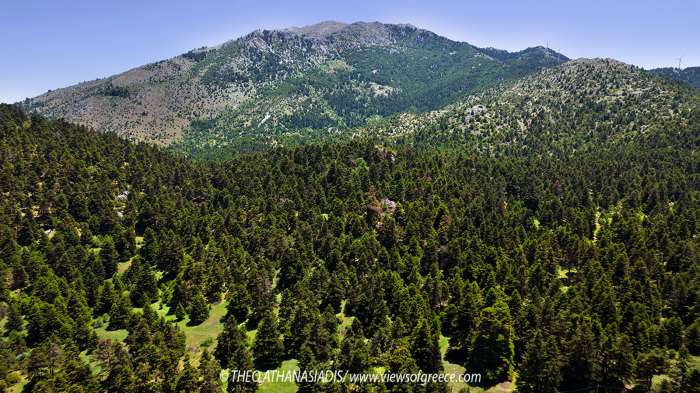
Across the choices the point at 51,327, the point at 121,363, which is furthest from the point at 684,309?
the point at 51,327

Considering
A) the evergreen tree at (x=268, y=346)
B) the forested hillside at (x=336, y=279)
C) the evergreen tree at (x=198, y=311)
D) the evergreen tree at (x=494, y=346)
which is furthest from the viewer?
the evergreen tree at (x=198, y=311)

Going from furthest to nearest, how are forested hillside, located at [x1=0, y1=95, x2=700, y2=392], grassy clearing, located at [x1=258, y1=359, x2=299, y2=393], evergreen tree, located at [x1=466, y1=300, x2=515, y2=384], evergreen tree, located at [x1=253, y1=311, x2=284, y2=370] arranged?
evergreen tree, located at [x1=253, y1=311, x2=284, y2=370] < grassy clearing, located at [x1=258, y1=359, x2=299, y2=393] < evergreen tree, located at [x1=466, y1=300, x2=515, y2=384] < forested hillside, located at [x1=0, y1=95, x2=700, y2=392]

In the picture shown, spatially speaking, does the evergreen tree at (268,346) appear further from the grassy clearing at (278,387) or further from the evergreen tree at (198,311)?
the evergreen tree at (198,311)

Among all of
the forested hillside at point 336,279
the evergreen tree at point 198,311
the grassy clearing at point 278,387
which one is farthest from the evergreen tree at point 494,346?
the evergreen tree at point 198,311

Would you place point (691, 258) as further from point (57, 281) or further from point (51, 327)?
point (57, 281)

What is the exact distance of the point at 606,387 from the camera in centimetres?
7738

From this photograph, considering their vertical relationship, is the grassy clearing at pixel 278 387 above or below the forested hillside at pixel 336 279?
below

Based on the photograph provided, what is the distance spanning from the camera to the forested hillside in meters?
82.1

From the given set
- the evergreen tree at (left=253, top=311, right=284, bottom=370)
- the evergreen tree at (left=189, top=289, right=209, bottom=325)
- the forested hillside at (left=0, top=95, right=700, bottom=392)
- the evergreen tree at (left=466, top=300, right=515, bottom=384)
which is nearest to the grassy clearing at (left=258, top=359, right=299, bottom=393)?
the forested hillside at (left=0, top=95, right=700, bottom=392)

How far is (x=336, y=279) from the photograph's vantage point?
4638 inches

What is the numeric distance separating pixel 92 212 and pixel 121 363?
4233 inches

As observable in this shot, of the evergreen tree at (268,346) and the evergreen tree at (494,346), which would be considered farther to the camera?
the evergreen tree at (268,346)

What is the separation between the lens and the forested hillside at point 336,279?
3231 inches

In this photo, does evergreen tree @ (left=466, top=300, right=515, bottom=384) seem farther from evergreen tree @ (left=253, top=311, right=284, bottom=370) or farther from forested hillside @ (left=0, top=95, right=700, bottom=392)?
evergreen tree @ (left=253, top=311, right=284, bottom=370)
